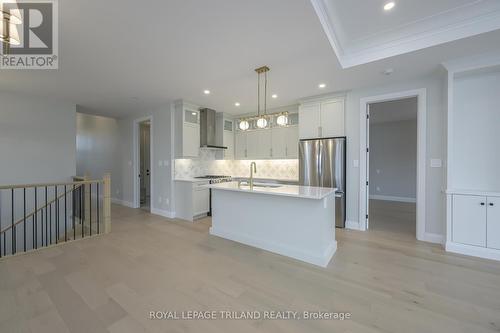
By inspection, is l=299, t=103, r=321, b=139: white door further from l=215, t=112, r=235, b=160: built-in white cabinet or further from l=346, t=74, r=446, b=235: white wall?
l=215, t=112, r=235, b=160: built-in white cabinet

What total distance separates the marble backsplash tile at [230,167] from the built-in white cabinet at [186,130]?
331 millimetres

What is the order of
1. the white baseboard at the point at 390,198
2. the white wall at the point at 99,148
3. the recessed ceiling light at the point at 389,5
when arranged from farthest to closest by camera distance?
the white baseboard at the point at 390,198 → the white wall at the point at 99,148 → the recessed ceiling light at the point at 389,5

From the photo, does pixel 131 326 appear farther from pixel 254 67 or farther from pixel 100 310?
pixel 254 67

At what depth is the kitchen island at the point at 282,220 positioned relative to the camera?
258 centimetres

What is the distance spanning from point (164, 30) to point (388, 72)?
10.6 feet

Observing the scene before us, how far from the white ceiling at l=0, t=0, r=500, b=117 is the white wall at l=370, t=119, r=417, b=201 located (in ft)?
14.6

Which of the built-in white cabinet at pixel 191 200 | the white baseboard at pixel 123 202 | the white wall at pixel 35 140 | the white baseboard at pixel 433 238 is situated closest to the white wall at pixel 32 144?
the white wall at pixel 35 140

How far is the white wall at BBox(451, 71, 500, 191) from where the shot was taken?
2888 millimetres

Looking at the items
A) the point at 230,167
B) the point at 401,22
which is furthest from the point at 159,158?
the point at 401,22

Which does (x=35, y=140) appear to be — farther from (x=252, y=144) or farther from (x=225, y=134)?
(x=252, y=144)

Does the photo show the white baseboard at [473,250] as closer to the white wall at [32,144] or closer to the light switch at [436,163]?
the light switch at [436,163]

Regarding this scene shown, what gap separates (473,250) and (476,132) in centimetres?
169

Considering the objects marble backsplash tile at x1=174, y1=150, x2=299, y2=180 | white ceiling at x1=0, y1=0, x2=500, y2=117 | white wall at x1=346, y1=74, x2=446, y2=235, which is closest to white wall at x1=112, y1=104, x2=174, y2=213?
marble backsplash tile at x1=174, y1=150, x2=299, y2=180

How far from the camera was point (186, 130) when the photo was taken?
480 centimetres
